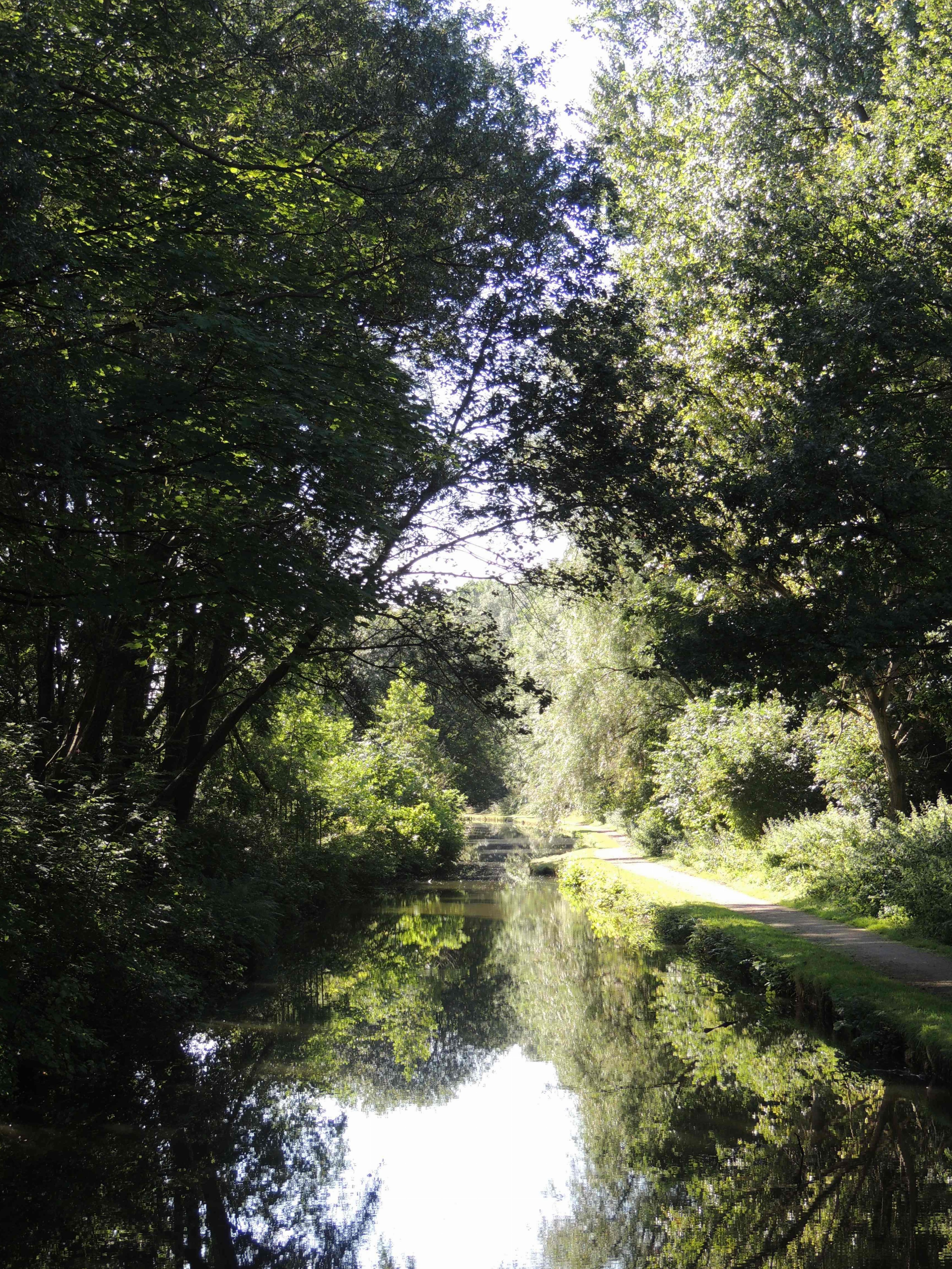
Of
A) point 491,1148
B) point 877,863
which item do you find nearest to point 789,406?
point 877,863

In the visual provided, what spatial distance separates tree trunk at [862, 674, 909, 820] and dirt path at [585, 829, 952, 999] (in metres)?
2.33

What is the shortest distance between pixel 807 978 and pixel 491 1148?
4.54m

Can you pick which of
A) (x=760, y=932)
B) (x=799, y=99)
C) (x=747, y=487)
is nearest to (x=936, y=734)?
(x=760, y=932)

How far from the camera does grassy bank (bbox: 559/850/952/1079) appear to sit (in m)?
8.55

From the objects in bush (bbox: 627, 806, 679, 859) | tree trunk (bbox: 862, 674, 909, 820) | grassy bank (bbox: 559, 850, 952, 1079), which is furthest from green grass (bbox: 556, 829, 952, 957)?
tree trunk (bbox: 862, 674, 909, 820)

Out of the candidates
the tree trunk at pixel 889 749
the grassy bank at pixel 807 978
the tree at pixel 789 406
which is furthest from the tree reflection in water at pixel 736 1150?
the tree trunk at pixel 889 749

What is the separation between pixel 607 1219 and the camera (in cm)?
622

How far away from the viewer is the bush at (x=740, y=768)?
20.8 m

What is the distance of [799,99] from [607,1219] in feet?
62.1

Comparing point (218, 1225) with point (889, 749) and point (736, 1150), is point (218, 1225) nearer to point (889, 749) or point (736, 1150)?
point (736, 1150)

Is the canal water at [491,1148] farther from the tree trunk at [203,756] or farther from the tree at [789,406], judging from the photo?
the tree at [789,406]

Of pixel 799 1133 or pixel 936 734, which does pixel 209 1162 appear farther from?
pixel 936 734

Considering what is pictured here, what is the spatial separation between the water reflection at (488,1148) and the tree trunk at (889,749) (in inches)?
201

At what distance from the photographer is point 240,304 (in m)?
8.24
